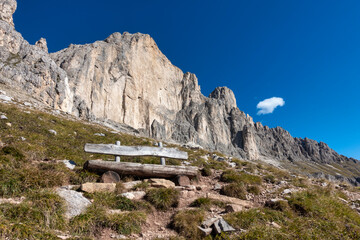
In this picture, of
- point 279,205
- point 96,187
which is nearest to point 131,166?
point 96,187

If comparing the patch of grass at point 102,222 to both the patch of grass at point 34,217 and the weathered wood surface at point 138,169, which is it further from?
the weathered wood surface at point 138,169

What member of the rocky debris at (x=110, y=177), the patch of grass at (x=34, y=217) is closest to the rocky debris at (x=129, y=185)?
the rocky debris at (x=110, y=177)

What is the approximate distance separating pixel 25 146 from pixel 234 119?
572 ft

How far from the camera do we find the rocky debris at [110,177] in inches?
346

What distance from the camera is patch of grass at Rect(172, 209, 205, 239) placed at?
19.2ft

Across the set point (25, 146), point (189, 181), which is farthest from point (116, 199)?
point (25, 146)

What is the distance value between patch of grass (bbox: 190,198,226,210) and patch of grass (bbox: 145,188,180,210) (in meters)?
0.78

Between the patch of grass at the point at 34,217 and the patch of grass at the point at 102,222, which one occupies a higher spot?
the patch of grass at the point at 34,217

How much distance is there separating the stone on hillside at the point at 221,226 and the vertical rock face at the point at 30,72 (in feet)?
159

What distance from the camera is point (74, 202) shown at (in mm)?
6059

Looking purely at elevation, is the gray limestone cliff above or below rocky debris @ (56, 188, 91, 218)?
above

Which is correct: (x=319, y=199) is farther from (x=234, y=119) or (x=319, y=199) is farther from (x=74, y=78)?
(x=234, y=119)

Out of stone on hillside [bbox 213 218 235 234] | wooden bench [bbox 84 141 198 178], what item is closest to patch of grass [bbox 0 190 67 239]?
wooden bench [bbox 84 141 198 178]

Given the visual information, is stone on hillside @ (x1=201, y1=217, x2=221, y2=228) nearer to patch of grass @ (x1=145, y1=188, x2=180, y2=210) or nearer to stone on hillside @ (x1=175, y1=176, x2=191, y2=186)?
patch of grass @ (x1=145, y1=188, x2=180, y2=210)
